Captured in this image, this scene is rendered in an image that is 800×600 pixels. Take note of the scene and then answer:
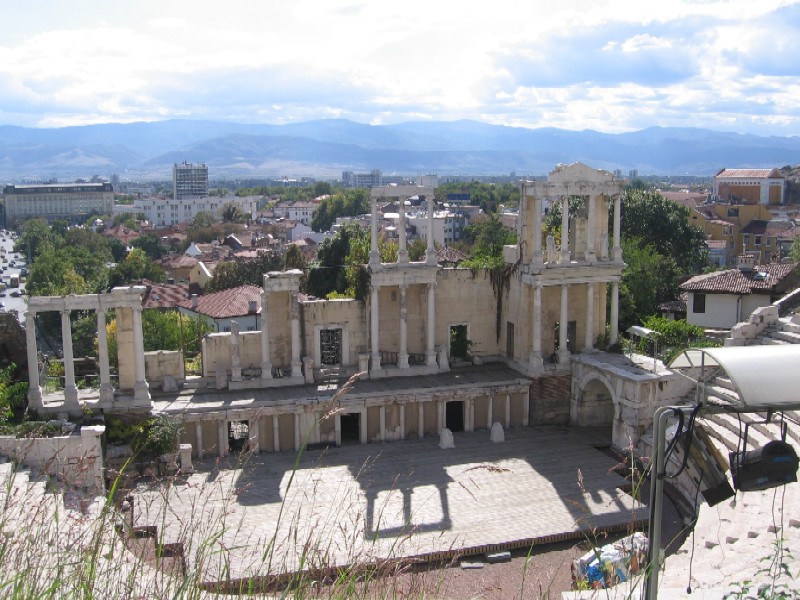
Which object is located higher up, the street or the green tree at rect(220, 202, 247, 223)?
the green tree at rect(220, 202, 247, 223)

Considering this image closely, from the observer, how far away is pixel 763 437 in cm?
2175

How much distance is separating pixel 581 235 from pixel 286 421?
12.8 m

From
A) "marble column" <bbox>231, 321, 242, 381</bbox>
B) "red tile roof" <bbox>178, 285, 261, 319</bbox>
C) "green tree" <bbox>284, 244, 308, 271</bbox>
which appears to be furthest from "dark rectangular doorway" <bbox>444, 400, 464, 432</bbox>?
"green tree" <bbox>284, 244, 308, 271</bbox>

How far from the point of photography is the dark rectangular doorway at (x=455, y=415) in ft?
94.6

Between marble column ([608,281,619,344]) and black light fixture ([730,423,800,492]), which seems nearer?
black light fixture ([730,423,800,492])

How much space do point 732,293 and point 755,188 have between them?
→ 8481 centimetres

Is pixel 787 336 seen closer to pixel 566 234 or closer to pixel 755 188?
pixel 566 234

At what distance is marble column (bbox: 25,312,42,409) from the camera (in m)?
24.8

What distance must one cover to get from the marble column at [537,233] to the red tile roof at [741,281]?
8907mm

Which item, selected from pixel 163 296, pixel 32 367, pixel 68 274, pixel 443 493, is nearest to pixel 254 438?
pixel 443 493

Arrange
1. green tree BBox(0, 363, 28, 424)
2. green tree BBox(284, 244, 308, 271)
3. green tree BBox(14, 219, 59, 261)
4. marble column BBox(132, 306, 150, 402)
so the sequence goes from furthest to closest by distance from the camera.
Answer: green tree BBox(14, 219, 59, 261) → green tree BBox(284, 244, 308, 271) → marble column BBox(132, 306, 150, 402) → green tree BBox(0, 363, 28, 424)

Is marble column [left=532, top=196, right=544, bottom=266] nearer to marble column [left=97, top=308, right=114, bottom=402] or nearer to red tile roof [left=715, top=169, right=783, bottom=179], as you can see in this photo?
marble column [left=97, top=308, right=114, bottom=402]

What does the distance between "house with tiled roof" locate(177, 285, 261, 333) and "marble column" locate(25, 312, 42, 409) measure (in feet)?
53.7

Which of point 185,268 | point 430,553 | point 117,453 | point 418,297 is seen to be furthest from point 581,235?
point 185,268
